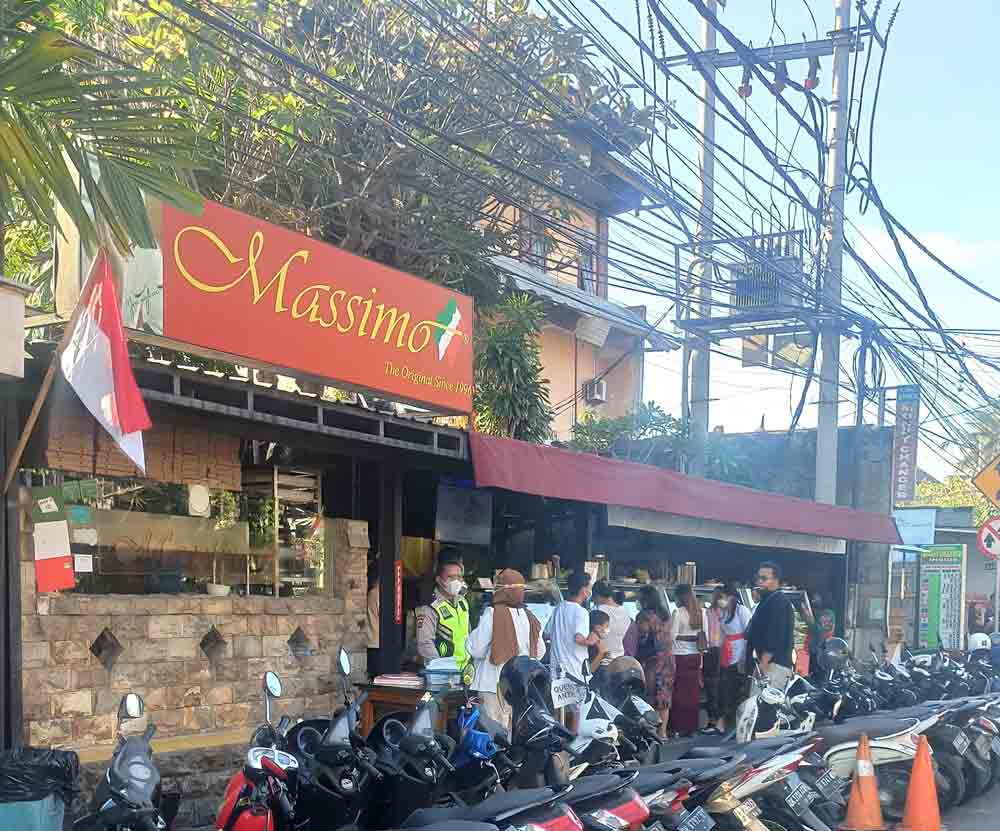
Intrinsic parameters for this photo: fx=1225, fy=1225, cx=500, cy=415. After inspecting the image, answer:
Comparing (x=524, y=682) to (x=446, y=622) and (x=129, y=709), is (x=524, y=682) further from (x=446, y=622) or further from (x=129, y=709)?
(x=446, y=622)

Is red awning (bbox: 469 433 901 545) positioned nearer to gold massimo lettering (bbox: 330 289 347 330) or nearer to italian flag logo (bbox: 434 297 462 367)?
italian flag logo (bbox: 434 297 462 367)

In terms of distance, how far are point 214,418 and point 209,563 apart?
1.36 meters

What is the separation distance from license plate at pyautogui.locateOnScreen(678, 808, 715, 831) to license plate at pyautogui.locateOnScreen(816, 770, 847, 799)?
63.9 inches

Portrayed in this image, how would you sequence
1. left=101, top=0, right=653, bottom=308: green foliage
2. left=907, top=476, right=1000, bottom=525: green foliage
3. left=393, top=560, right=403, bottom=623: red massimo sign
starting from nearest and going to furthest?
left=393, top=560, right=403, bottom=623: red massimo sign
left=101, top=0, right=653, bottom=308: green foliage
left=907, top=476, right=1000, bottom=525: green foliage

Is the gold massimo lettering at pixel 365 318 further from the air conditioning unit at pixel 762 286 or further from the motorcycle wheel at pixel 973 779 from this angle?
the air conditioning unit at pixel 762 286

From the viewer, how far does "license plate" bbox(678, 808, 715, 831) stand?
253 inches

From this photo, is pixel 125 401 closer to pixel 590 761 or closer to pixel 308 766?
pixel 308 766

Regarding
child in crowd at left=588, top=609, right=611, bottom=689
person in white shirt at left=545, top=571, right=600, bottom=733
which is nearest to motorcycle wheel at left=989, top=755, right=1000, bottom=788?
child in crowd at left=588, top=609, right=611, bottom=689

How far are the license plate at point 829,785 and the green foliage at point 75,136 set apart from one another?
535 cm

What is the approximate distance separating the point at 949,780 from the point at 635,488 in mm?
3846

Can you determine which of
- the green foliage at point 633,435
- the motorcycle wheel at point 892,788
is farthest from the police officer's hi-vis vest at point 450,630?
the green foliage at point 633,435

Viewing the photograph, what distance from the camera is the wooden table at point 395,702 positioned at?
9.09 meters

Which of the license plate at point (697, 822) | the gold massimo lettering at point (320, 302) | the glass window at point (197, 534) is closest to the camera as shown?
the license plate at point (697, 822)

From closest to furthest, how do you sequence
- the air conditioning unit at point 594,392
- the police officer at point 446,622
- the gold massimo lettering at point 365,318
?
the gold massimo lettering at point 365,318, the police officer at point 446,622, the air conditioning unit at point 594,392
